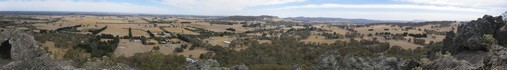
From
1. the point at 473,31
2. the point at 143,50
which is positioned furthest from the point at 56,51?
the point at 473,31

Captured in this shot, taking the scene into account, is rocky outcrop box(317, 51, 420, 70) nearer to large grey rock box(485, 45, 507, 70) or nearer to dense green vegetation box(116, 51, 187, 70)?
large grey rock box(485, 45, 507, 70)

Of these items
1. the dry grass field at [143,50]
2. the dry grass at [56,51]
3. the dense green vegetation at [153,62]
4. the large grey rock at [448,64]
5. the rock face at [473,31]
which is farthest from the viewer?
the dry grass field at [143,50]

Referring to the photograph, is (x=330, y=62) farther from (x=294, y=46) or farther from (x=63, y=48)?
(x=294, y=46)

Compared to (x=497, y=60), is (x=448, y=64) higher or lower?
lower

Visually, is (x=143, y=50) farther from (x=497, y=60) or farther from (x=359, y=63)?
(x=497, y=60)

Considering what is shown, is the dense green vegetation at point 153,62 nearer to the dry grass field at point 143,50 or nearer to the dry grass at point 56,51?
the dry grass at point 56,51

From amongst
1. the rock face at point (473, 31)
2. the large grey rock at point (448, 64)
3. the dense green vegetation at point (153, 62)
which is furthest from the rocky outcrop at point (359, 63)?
the dense green vegetation at point (153, 62)

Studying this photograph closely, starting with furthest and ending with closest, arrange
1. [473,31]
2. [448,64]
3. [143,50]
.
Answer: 1. [143,50]
2. [473,31]
3. [448,64]

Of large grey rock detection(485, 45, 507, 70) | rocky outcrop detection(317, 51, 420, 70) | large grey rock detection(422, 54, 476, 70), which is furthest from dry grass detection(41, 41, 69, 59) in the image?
large grey rock detection(485, 45, 507, 70)

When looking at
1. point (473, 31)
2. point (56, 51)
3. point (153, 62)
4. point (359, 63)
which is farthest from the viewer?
point (56, 51)

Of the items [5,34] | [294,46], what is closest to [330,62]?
[5,34]

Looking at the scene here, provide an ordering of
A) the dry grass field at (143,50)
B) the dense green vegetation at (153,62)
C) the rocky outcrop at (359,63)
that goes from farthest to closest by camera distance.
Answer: the dry grass field at (143,50)
the dense green vegetation at (153,62)
the rocky outcrop at (359,63)
